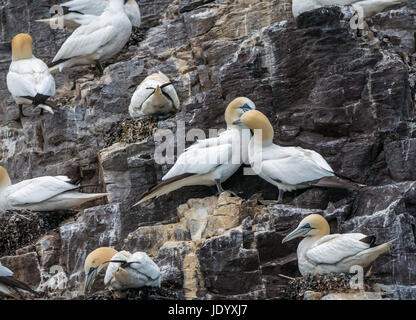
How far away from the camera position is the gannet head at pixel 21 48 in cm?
2308

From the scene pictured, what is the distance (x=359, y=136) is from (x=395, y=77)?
3.17ft

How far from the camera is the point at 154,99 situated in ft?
68.0

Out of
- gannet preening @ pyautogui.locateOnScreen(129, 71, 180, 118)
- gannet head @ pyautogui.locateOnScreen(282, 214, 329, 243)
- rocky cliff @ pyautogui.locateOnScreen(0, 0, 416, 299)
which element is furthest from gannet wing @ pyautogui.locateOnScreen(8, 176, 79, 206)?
gannet head @ pyautogui.locateOnScreen(282, 214, 329, 243)

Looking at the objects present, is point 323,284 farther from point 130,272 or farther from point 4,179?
point 4,179

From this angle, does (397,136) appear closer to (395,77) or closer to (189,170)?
(395,77)

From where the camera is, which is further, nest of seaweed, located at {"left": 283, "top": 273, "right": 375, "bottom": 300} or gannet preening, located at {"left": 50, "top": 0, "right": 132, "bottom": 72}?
gannet preening, located at {"left": 50, "top": 0, "right": 132, "bottom": 72}

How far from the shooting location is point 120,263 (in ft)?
56.6

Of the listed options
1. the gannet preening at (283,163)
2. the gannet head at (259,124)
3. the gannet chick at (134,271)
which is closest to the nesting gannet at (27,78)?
the gannet preening at (283,163)

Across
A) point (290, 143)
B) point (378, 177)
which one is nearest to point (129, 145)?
point (290, 143)

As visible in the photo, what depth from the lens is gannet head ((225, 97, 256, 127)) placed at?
19695mm

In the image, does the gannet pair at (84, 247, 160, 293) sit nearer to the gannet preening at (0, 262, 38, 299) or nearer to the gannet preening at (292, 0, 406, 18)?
the gannet preening at (0, 262, 38, 299)

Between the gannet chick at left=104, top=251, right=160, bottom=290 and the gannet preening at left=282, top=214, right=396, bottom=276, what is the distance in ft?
5.57

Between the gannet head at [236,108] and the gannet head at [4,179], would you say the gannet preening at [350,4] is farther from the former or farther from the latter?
the gannet head at [4,179]

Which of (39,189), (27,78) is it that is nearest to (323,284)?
(39,189)
